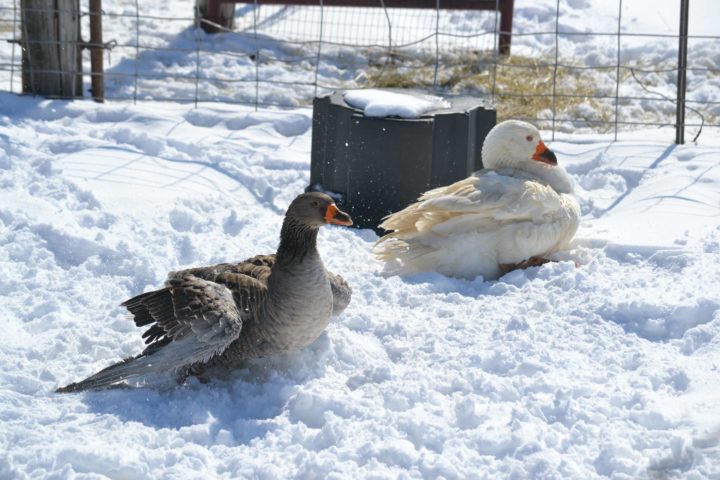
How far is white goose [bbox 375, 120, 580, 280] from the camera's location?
19.8ft

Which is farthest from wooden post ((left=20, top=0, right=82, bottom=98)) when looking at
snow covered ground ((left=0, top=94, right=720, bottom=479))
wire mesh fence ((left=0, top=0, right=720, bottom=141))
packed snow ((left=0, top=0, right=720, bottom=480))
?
snow covered ground ((left=0, top=94, right=720, bottom=479))

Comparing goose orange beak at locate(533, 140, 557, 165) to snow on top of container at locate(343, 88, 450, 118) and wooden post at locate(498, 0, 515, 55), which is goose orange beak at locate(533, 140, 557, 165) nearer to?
snow on top of container at locate(343, 88, 450, 118)

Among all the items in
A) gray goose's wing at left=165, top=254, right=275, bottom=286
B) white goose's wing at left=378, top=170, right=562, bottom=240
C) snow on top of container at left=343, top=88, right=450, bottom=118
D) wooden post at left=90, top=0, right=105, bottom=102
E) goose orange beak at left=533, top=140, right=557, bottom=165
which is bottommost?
gray goose's wing at left=165, top=254, right=275, bottom=286

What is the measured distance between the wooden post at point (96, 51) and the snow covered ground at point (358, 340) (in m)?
1.00

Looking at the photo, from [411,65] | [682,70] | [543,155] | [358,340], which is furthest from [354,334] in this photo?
[411,65]

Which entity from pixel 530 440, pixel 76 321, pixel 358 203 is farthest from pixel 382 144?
pixel 530 440

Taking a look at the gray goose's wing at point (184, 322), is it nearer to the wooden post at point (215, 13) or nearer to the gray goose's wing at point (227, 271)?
the gray goose's wing at point (227, 271)

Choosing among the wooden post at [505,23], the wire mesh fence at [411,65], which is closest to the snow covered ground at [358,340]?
the wire mesh fence at [411,65]

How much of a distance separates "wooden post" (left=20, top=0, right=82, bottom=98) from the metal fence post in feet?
15.4

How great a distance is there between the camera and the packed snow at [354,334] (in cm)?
402

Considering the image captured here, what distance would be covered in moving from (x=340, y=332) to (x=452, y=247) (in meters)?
1.15

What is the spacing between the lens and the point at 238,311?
4.70 metres

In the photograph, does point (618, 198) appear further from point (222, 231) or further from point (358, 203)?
point (222, 231)

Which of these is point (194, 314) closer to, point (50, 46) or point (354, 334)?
point (354, 334)
